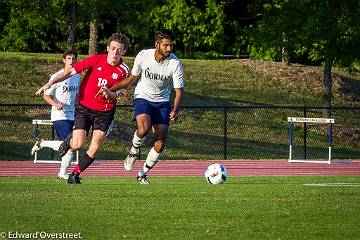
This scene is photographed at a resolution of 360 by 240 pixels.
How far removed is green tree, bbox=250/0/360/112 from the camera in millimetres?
38406

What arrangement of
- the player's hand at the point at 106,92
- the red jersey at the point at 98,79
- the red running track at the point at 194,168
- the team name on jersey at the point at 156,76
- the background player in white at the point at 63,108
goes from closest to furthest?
the player's hand at the point at 106,92 → the red jersey at the point at 98,79 → the team name on jersey at the point at 156,76 → the background player in white at the point at 63,108 → the red running track at the point at 194,168

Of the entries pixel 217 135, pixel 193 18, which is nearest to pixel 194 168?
pixel 217 135

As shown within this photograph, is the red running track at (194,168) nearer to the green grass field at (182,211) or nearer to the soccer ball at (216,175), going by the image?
the soccer ball at (216,175)

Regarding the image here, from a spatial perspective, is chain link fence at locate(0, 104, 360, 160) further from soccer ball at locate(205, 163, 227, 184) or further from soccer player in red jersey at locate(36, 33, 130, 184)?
soccer player in red jersey at locate(36, 33, 130, 184)

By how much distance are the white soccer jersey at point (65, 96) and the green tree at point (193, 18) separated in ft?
113

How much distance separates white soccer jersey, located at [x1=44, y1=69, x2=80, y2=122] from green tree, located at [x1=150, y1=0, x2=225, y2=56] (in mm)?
34514

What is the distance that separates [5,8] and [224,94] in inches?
628

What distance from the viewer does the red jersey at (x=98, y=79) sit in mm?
17859

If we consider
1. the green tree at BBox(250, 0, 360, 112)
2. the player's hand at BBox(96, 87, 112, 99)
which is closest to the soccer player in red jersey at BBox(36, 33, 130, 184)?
the player's hand at BBox(96, 87, 112, 99)

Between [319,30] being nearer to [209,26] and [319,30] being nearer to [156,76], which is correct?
[209,26]

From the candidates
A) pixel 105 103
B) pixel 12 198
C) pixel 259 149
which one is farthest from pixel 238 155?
pixel 12 198

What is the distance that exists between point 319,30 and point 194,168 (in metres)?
12.0

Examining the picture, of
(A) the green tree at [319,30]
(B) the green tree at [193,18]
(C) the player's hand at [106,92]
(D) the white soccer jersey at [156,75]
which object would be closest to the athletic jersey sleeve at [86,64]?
(C) the player's hand at [106,92]

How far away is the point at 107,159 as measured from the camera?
33.1m
